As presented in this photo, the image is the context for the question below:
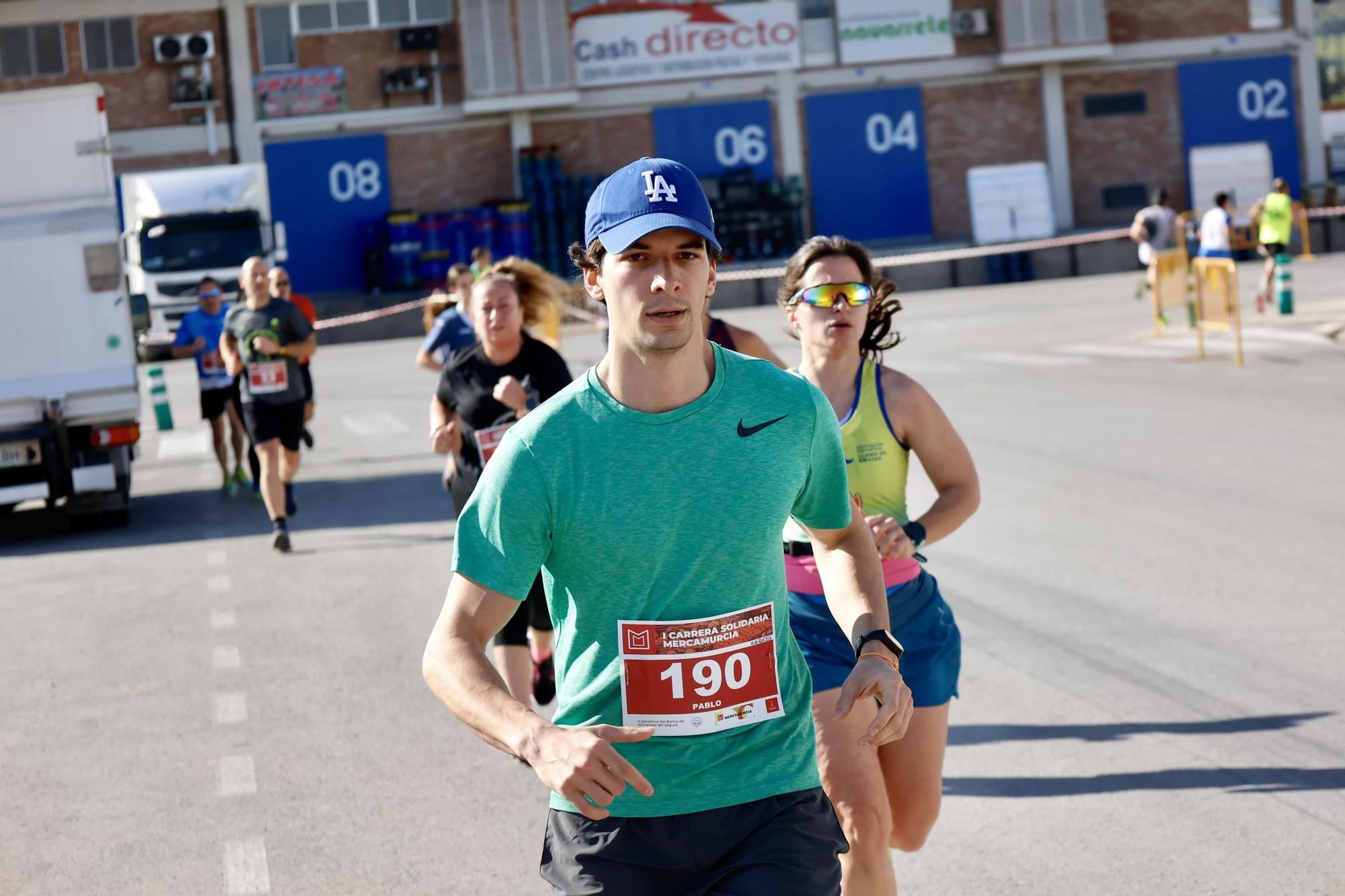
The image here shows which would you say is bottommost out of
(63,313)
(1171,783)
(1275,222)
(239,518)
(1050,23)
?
(1171,783)

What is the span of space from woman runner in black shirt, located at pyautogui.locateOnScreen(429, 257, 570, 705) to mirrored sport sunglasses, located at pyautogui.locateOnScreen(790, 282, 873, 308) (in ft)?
7.73

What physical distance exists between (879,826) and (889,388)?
4.26ft

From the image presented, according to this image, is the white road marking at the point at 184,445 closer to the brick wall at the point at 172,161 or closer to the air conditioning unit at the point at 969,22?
the brick wall at the point at 172,161

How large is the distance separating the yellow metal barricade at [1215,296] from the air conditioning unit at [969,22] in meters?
25.3

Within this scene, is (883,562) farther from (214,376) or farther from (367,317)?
(367,317)

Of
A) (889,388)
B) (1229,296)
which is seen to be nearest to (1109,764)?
(889,388)

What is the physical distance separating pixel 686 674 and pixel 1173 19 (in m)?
46.3

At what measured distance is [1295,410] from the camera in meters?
15.9

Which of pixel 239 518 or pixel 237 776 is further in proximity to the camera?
pixel 239 518

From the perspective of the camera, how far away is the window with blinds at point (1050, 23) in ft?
147

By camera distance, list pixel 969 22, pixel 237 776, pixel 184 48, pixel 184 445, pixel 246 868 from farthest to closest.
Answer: pixel 969 22 < pixel 184 48 < pixel 184 445 < pixel 237 776 < pixel 246 868

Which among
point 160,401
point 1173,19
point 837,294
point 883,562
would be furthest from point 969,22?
point 883,562

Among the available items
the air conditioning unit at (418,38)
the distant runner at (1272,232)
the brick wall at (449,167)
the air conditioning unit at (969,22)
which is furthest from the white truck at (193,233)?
the air conditioning unit at (969,22)

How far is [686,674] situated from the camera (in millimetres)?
3102
